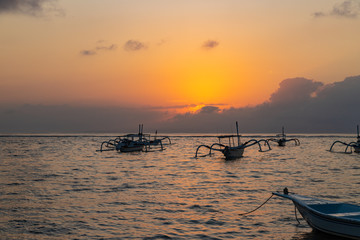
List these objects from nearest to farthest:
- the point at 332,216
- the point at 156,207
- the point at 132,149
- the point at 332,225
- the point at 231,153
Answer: the point at 332,216
the point at 332,225
the point at 156,207
the point at 231,153
the point at 132,149

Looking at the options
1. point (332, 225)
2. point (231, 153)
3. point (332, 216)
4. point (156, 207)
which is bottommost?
point (156, 207)

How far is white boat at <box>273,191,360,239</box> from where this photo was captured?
991cm

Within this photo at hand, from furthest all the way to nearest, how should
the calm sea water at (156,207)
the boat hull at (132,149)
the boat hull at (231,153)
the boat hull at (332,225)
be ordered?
the boat hull at (132,149) < the boat hull at (231,153) < the calm sea water at (156,207) < the boat hull at (332,225)

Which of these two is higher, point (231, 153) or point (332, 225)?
point (332, 225)

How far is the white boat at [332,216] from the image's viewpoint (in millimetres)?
9906

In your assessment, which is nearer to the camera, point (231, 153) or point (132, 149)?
point (231, 153)

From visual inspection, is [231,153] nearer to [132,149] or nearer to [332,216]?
[132,149]

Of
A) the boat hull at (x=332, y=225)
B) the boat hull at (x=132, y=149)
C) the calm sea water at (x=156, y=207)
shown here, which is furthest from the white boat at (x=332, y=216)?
the boat hull at (x=132, y=149)

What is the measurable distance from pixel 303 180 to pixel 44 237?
21546 millimetres

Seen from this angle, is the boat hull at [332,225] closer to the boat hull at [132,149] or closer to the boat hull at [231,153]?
the boat hull at [231,153]

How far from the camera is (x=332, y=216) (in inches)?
406

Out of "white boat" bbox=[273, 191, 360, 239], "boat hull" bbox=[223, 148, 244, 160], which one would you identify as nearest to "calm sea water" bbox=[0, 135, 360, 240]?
"white boat" bbox=[273, 191, 360, 239]

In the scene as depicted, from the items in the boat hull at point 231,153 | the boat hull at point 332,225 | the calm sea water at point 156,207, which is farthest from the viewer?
the boat hull at point 231,153

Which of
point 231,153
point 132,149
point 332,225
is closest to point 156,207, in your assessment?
point 332,225
